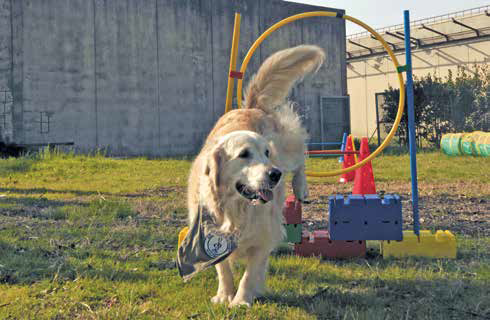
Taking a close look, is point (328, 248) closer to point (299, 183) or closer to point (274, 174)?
point (299, 183)

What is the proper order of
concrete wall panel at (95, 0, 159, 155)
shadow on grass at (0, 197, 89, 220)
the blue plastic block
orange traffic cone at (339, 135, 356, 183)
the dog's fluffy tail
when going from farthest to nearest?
concrete wall panel at (95, 0, 159, 155) < orange traffic cone at (339, 135, 356, 183) < shadow on grass at (0, 197, 89, 220) < the dog's fluffy tail < the blue plastic block

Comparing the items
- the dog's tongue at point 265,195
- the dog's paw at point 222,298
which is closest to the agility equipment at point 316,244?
the dog's paw at point 222,298

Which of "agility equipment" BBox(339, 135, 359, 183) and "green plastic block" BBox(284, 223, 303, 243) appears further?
"agility equipment" BBox(339, 135, 359, 183)

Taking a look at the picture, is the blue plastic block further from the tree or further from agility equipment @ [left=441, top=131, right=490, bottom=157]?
the tree

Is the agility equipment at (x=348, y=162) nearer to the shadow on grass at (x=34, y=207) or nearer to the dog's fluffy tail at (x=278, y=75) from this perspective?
the dog's fluffy tail at (x=278, y=75)

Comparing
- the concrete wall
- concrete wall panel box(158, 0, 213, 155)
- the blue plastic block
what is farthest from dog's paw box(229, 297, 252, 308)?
concrete wall panel box(158, 0, 213, 155)

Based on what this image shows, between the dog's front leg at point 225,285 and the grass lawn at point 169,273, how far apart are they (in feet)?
0.35

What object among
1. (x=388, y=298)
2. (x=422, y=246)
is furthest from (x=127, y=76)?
(x=388, y=298)

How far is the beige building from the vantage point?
22.3 meters

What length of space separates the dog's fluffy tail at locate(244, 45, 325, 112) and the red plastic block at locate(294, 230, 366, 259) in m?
1.41

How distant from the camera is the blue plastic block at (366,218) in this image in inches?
153

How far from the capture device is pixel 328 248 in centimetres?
405

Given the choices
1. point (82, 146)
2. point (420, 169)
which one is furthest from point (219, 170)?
point (82, 146)

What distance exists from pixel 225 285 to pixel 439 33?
78.4ft
